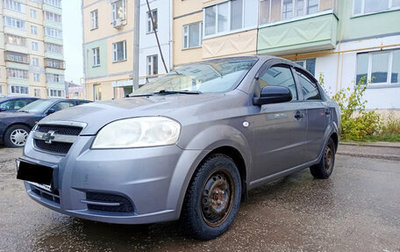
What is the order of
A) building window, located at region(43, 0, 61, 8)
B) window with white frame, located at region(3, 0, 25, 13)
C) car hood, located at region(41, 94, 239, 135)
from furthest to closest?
building window, located at region(43, 0, 61, 8), window with white frame, located at region(3, 0, 25, 13), car hood, located at region(41, 94, 239, 135)

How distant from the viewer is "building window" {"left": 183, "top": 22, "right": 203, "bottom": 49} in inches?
544

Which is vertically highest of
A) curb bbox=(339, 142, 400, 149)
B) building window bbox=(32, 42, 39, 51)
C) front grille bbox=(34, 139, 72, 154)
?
building window bbox=(32, 42, 39, 51)

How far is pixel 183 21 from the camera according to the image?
14.3 metres

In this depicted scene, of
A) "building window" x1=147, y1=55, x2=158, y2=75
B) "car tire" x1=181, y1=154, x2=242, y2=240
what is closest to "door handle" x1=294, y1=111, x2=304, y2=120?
"car tire" x1=181, y1=154, x2=242, y2=240

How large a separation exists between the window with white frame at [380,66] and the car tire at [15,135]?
10048 mm

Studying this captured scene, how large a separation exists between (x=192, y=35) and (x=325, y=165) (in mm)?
12139

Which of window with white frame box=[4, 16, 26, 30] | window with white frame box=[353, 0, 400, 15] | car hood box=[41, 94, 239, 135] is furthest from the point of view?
window with white frame box=[4, 16, 26, 30]

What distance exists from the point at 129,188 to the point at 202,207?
645 millimetres

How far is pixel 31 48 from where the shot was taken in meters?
42.7

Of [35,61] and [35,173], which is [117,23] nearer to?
A: [35,173]

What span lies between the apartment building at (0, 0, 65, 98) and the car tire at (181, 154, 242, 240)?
47.4m

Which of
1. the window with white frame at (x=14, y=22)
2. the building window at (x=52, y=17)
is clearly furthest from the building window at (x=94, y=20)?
the building window at (x=52, y=17)

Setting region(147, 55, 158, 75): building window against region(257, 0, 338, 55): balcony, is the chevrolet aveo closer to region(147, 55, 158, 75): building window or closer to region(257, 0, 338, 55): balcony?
region(257, 0, 338, 55): balcony

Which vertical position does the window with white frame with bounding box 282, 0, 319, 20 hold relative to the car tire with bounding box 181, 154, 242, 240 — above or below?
above
